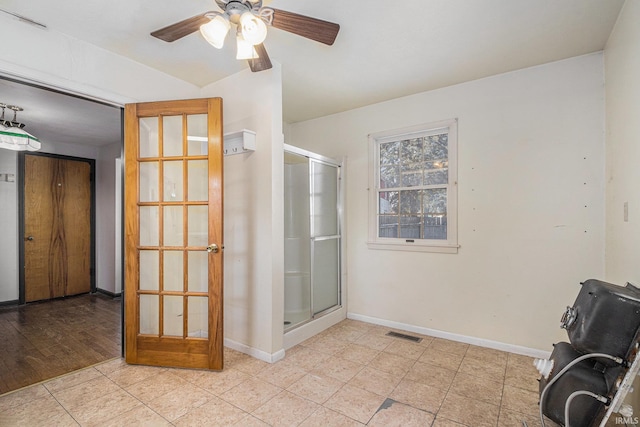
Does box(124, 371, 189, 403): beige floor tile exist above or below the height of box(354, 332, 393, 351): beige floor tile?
above

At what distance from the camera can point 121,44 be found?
2.29 m

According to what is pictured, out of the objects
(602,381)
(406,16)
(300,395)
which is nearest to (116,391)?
(300,395)

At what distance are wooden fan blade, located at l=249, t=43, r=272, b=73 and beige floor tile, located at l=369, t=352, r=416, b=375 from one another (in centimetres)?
245

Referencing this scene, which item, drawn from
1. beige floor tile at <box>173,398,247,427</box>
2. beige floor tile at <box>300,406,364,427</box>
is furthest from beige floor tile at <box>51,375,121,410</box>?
beige floor tile at <box>300,406,364,427</box>

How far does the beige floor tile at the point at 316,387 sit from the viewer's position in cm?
206

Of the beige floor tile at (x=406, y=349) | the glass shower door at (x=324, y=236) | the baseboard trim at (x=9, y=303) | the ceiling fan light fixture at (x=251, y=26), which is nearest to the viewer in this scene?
the ceiling fan light fixture at (x=251, y=26)

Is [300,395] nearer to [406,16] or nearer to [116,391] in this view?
[116,391]

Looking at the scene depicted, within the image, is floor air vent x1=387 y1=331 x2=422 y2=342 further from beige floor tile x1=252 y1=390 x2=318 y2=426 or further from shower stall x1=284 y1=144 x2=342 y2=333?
beige floor tile x1=252 y1=390 x2=318 y2=426

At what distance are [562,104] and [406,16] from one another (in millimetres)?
1619

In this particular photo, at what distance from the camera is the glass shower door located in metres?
3.32

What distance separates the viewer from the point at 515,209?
272 centimetres

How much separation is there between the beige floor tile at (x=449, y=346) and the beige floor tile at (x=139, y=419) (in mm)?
2286

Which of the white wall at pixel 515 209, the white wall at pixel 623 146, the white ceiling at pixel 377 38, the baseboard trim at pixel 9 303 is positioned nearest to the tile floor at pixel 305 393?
the white wall at pixel 515 209

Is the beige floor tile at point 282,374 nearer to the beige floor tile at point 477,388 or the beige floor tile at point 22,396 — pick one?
the beige floor tile at point 477,388
